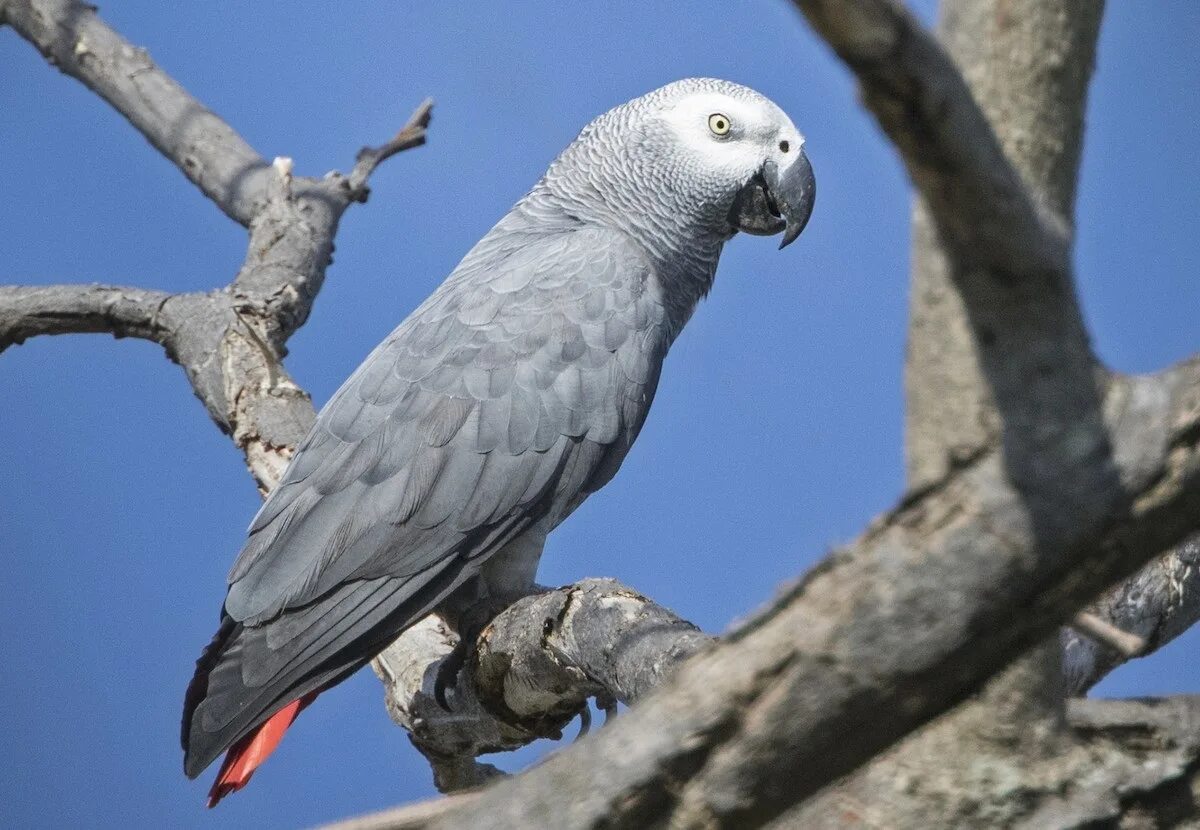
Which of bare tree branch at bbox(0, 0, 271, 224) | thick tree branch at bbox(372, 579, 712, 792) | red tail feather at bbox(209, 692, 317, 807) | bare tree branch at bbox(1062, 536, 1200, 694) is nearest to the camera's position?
thick tree branch at bbox(372, 579, 712, 792)

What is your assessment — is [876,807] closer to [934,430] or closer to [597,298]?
[934,430]

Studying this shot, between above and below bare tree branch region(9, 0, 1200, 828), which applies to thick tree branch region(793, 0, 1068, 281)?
above

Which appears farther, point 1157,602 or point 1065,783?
point 1157,602

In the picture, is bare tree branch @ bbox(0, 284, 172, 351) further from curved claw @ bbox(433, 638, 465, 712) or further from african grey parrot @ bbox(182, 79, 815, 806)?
curved claw @ bbox(433, 638, 465, 712)

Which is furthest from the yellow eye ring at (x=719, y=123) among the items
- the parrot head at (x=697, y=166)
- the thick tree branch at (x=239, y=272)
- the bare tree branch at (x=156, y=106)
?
the bare tree branch at (x=156, y=106)

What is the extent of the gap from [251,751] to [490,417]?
60 cm

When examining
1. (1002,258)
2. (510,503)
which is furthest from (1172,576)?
(1002,258)

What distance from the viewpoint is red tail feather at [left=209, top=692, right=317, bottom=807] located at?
1.62 m

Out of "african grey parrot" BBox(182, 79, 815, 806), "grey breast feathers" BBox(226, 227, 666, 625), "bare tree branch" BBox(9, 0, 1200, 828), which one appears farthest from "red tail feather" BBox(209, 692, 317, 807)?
"bare tree branch" BBox(9, 0, 1200, 828)

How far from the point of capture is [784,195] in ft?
7.35

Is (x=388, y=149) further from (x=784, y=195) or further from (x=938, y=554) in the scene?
(x=938, y=554)

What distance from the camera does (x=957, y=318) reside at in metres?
0.61

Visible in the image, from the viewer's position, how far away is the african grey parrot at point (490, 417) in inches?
64.2

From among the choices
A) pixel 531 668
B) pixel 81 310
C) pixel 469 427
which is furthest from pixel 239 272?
pixel 531 668
